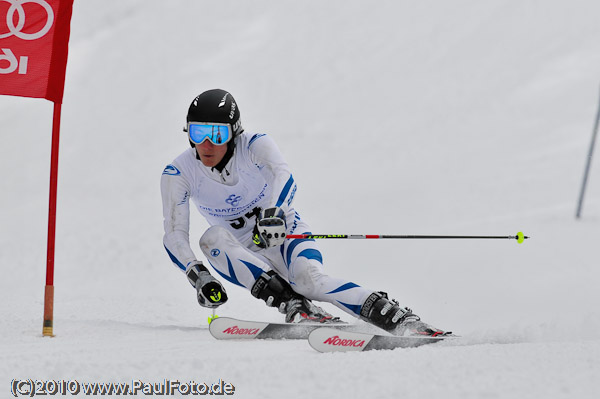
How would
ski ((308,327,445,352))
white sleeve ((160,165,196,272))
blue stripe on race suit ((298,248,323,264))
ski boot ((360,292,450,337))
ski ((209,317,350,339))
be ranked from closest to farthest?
ski ((308,327,445,352)), ski boot ((360,292,450,337)), ski ((209,317,350,339)), blue stripe on race suit ((298,248,323,264)), white sleeve ((160,165,196,272))

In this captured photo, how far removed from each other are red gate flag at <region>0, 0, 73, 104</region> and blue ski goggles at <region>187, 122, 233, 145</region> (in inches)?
31.2

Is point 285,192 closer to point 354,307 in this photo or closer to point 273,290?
point 273,290

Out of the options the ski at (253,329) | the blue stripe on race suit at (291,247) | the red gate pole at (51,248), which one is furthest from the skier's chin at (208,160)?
the ski at (253,329)

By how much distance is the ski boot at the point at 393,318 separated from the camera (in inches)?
149

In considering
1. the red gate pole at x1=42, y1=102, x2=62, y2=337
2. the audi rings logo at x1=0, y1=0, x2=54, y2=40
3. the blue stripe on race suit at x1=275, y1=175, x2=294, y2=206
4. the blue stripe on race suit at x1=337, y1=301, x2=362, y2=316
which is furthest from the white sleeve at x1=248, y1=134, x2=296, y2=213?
the audi rings logo at x1=0, y1=0, x2=54, y2=40

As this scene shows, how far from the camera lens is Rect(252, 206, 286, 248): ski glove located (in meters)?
4.12

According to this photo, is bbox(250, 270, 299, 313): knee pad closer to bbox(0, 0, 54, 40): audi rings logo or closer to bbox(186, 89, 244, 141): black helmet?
bbox(186, 89, 244, 141): black helmet

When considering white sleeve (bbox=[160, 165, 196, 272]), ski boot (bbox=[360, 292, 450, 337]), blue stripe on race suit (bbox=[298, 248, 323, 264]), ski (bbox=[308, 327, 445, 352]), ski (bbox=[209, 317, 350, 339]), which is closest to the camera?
ski (bbox=[308, 327, 445, 352])

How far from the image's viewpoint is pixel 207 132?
4395 mm

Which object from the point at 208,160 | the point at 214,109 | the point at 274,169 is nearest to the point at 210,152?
the point at 208,160

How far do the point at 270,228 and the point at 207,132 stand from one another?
0.70 metres

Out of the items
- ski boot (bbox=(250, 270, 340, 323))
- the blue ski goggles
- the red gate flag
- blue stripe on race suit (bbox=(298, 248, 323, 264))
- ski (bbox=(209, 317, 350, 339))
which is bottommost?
ski (bbox=(209, 317, 350, 339))

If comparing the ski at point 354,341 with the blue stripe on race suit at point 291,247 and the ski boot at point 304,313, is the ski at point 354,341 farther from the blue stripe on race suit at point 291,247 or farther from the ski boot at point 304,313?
the blue stripe on race suit at point 291,247

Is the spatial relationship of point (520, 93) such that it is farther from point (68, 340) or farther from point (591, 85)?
point (68, 340)
